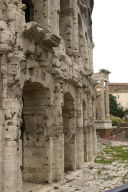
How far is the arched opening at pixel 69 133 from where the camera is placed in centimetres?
1082

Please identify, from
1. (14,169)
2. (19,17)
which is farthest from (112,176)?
(19,17)

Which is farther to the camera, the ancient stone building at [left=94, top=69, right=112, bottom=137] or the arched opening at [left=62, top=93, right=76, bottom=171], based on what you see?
the ancient stone building at [left=94, top=69, right=112, bottom=137]

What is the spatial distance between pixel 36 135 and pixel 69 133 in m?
2.40

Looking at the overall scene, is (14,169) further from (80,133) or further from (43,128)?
(80,133)

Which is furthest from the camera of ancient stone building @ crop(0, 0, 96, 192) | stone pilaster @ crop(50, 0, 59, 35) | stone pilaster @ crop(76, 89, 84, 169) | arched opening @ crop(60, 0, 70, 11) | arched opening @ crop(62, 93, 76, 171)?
arched opening @ crop(60, 0, 70, 11)

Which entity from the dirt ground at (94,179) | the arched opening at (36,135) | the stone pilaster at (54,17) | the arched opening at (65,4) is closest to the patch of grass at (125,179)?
the dirt ground at (94,179)

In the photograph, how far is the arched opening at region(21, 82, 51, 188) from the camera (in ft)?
28.3

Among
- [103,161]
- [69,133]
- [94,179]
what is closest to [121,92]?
[103,161]

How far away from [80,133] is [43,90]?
3433mm

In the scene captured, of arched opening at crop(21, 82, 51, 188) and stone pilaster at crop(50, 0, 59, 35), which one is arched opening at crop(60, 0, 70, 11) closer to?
stone pilaster at crop(50, 0, 59, 35)

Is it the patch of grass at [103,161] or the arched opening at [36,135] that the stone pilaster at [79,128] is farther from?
the arched opening at [36,135]

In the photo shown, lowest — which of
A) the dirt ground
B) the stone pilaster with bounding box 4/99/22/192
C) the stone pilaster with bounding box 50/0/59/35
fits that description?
the dirt ground

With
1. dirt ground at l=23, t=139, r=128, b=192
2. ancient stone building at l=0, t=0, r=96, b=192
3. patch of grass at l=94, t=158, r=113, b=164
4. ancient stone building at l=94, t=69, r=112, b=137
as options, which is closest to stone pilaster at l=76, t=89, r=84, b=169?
ancient stone building at l=0, t=0, r=96, b=192

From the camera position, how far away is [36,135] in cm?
888
